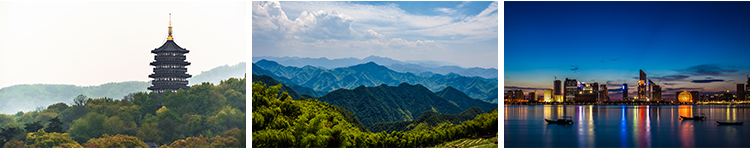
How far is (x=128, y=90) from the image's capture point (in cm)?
884

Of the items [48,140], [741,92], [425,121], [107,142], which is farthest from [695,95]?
[48,140]

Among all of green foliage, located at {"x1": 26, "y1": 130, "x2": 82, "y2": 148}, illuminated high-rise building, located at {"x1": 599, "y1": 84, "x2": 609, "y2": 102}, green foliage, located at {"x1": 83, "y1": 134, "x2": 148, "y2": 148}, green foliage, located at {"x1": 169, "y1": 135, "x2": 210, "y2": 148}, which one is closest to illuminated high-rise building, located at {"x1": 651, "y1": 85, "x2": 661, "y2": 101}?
illuminated high-rise building, located at {"x1": 599, "y1": 84, "x2": 609, "y2": 102}

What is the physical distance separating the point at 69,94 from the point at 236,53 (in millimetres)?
3654

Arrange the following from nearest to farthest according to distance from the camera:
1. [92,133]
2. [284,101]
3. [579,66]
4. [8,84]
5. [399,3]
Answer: [284,101] < [8,84] < [399,3] < [92,133] < [579,66]

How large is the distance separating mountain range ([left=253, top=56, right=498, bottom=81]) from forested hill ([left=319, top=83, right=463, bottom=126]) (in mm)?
717

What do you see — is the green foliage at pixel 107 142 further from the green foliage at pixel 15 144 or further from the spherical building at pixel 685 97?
the spherical building at pixel 685 97

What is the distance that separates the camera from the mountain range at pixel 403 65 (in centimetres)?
613

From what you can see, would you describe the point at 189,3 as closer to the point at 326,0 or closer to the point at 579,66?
the point at 326,0

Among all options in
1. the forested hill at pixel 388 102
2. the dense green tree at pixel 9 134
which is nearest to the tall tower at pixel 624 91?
the forested hill at pixel 388 102

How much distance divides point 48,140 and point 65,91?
212cm

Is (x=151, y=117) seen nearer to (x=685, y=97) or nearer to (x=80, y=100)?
(x=80, y=100)

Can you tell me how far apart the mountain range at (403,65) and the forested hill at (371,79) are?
104 mm

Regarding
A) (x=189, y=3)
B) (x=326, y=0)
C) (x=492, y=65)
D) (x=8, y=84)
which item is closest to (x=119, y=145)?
(x=8, y=84)

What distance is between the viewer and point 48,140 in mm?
5871
